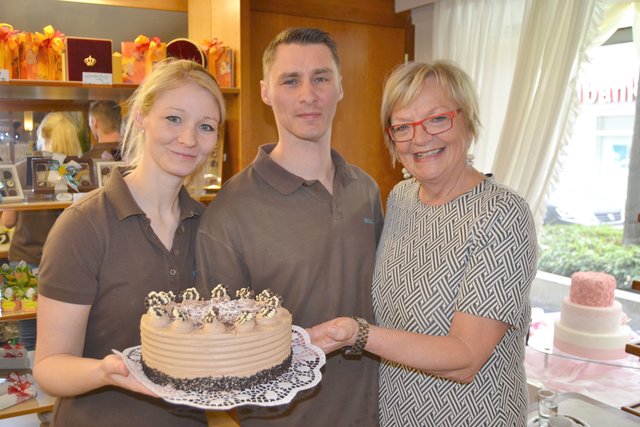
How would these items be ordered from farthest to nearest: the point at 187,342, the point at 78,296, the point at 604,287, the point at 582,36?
the point at 582,36 < the point at 604,287 < the point at 78,296 < the point at 187,342

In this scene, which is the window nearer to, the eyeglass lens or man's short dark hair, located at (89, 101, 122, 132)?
the eyeglass lens

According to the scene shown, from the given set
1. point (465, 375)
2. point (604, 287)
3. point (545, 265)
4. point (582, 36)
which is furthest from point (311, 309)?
point (545, 265)

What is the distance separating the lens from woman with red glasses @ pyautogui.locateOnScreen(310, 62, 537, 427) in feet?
4.68

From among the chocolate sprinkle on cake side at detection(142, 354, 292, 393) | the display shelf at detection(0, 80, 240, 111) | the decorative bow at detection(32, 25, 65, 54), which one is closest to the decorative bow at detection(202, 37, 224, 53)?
the display shelf at detection(0, 80, 240, 111)

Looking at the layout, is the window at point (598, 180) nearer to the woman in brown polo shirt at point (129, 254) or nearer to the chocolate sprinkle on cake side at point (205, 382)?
the woman in brown polo shirt at point (129, 254)

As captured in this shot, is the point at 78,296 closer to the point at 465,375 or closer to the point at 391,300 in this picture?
the point at 391,300

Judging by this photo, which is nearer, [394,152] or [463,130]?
[463,130]

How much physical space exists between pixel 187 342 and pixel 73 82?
204cm

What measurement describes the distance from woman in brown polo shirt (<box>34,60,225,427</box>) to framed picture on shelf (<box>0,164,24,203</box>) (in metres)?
1.48

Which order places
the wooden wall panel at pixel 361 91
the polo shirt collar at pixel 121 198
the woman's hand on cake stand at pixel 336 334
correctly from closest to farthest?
the woman's hand on cake stand at pixel 336 334 → the polo shirt collar at pixel 121 198 → the wooden wall panel at pixel 361 91

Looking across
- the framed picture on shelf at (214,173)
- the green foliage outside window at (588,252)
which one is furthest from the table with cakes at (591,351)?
the framed picture on shelf at (214,173)

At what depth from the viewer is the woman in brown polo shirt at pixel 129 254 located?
56.7 inches

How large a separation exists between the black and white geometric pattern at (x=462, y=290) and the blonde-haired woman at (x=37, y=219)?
209 cm

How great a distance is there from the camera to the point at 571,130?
→ 293 centimetres
